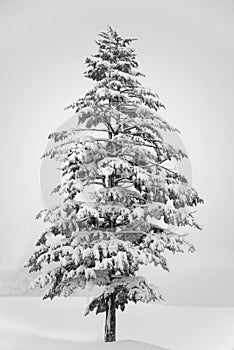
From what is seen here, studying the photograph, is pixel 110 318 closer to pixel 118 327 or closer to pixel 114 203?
pixel 114 203

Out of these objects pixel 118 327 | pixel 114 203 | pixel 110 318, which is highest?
pixel 114 203

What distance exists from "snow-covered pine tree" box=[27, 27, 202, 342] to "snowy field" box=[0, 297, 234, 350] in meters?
1.38

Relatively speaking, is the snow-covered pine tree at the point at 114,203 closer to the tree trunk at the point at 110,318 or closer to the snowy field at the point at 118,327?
the tree trunk at the point at 110,318

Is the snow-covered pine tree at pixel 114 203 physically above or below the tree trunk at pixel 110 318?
above

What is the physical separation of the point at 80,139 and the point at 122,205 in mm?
1497

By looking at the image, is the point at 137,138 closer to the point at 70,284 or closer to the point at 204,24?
the point at 70,284

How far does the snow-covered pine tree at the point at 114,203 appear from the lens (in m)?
9.89

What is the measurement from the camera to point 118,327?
1286cm

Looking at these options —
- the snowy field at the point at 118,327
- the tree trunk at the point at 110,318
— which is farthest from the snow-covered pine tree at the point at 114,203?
the snowy field at the point at 118,327

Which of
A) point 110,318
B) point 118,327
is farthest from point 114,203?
point 118,327

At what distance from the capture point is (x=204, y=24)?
650 inches

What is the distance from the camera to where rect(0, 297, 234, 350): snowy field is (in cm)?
1137

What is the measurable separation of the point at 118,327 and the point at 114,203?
400cm

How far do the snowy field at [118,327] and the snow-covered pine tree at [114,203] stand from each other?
1379 mm
